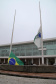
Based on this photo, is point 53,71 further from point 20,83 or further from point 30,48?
point 30,48

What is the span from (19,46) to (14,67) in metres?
22.4

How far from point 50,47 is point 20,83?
21781mm

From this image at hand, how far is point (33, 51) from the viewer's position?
27.5 meters

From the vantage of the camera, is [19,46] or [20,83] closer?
[20,83]

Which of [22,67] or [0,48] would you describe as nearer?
[22,67]

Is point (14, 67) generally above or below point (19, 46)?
below

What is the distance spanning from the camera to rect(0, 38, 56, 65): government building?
24966 millimetres

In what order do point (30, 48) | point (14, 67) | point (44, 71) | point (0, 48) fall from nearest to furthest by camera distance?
point (44, 71)
point (14, 67)
point (30, 48)
point (0, 48)

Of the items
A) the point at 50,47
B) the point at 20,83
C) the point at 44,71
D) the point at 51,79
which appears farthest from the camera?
the point at 50,47

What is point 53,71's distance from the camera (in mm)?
7109

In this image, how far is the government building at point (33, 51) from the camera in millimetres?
24966

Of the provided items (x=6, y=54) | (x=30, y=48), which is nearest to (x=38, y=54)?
(x=30, y=48)

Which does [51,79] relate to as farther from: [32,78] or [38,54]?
[38,54]

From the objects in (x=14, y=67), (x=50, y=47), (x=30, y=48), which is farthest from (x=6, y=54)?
(x=14, y=67)
